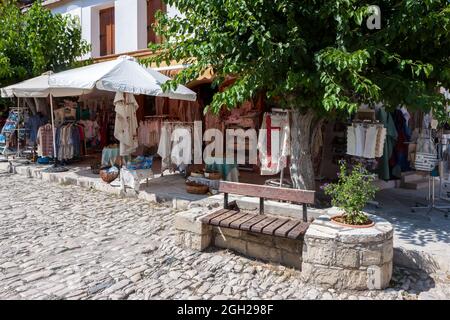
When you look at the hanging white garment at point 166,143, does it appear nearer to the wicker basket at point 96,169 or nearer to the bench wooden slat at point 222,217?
the wicker basket at point 96,169

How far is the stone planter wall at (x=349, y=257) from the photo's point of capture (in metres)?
3.73

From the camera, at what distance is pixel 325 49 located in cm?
482

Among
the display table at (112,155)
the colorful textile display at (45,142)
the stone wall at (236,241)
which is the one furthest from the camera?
the colorful textile display at (45,142)

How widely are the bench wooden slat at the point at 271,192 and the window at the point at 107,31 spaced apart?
34.6 feet

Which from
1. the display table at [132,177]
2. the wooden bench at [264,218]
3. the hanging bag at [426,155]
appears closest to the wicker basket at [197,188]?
the display table at [132,177]

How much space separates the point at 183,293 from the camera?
378cm

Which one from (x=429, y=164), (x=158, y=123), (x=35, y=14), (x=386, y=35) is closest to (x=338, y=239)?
(x=386, y=35)

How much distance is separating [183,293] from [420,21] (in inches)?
160

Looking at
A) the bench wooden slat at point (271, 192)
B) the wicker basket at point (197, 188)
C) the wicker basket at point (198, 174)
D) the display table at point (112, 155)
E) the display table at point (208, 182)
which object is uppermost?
the display table at point (112, 155)

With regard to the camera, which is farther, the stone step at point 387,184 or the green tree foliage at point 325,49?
the stone step at point 387,184

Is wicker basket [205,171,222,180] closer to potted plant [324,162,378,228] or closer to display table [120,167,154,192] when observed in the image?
display table [120,167,154,192]

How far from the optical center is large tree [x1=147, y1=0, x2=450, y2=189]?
4531 mm

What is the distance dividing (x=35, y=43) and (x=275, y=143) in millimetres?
8724

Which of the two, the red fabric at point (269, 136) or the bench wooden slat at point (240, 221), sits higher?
the red fabric at point (269, 136)
